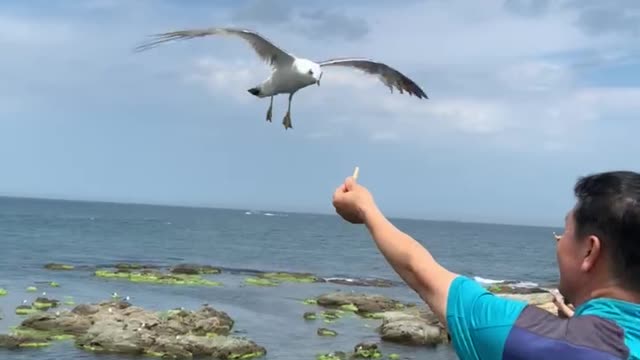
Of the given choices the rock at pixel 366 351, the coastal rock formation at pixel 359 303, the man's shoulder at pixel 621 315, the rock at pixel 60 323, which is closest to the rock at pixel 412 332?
the rock at pixel 366 351

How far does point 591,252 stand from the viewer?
281 centimetres

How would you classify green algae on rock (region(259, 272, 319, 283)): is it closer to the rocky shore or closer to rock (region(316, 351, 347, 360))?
the rocky shore

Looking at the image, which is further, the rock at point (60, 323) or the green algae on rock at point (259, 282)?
the green algae on rock at point (259, 282)

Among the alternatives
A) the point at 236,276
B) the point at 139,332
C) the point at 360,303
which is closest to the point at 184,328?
the point at 139,332

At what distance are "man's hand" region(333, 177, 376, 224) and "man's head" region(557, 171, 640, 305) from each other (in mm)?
699

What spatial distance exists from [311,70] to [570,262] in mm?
3106

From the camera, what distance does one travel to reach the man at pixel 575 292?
8.43 ft

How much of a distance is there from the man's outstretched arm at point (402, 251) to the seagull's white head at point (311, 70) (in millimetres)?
2425

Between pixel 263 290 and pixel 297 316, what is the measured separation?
11.0 meters

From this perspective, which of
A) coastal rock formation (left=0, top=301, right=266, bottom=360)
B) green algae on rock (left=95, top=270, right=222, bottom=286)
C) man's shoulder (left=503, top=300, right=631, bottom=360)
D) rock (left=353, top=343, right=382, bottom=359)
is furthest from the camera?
green algae on rock (left=95, top=270, right=222, bottom=286)

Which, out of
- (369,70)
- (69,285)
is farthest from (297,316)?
(369,70)

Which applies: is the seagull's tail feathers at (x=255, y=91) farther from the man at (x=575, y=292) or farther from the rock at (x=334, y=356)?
the rock at (x=334, y=356)

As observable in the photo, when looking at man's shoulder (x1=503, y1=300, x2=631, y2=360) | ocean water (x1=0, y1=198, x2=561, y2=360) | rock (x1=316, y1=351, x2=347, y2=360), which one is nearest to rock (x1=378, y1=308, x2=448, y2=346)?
ocean water (x1=0, y1=198, x2=561, y2=360)

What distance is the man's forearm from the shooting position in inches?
112
